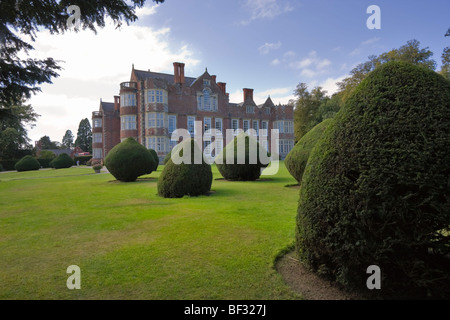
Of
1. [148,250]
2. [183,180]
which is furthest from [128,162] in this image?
[148,250]

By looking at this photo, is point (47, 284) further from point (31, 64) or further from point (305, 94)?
point (305, 94)

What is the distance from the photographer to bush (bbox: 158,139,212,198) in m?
10.4

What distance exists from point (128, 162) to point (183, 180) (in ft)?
25.0

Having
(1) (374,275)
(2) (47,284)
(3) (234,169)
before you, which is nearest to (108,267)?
(2) (47,284)

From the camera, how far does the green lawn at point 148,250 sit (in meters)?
3.39

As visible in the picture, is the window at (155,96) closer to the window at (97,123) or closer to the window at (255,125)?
the window at (97,123)

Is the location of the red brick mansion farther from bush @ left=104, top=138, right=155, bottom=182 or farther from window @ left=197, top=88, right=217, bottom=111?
bush @ left=104, top=138, right=155, bottom=182

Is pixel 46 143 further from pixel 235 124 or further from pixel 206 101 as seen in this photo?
pixel 235 124

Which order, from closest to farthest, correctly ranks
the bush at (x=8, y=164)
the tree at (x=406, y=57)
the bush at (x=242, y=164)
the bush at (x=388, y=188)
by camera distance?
1. the bush at (x=388, y=188)
2. the bush at (x=242, y=164)
3. the tree at (x=406, y=57)
4. the bush at (x=8, y=164)

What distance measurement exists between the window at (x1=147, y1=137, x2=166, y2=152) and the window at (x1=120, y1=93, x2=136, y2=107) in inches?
227

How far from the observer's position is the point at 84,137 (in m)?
81.4

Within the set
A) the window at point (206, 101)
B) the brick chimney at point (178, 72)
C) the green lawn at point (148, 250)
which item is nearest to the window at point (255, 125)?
the window at point (206, 101)
